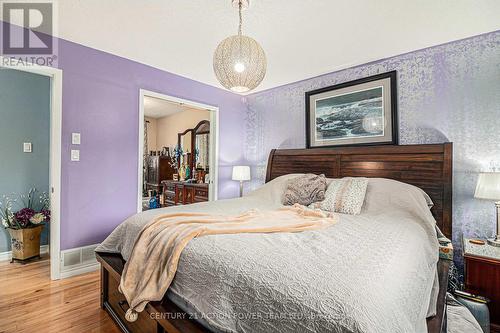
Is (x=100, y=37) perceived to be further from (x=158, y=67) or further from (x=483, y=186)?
(x=483, y=186)

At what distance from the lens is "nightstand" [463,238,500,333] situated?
1.77 m

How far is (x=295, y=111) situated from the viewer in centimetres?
360

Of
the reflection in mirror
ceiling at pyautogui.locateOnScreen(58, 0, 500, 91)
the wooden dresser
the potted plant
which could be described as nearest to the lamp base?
ceiling at pyautogui.locateOnScreen(58, 0, 500, 91)

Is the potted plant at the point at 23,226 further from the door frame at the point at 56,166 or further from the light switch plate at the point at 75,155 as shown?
the light switch plate at the point at 75,155

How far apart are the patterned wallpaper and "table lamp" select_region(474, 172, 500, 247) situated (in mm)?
199

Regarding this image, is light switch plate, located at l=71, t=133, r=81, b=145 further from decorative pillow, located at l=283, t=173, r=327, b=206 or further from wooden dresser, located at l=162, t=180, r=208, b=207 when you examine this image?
decorative pillow, located at l=283, t=173, r=327, b=206

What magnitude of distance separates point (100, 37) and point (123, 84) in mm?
545

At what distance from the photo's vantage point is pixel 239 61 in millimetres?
1633

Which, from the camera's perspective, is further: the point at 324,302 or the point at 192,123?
the point at 192,123

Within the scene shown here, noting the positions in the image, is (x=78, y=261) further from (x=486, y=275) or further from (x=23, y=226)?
(x=486, y=275)

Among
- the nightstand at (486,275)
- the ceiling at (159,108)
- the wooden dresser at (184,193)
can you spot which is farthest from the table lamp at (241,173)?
the nightstand at (486,275)

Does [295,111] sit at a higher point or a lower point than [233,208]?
higher

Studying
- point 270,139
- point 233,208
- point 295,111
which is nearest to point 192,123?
point 270,139

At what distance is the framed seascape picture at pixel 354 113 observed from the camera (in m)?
2.73
